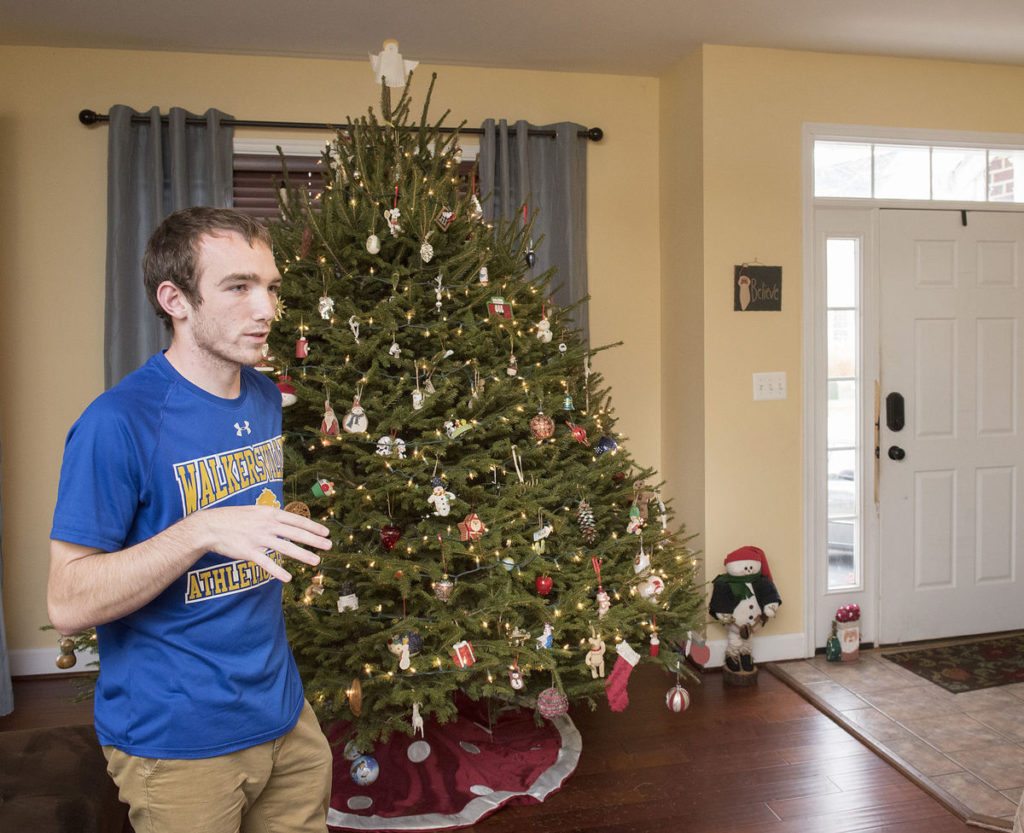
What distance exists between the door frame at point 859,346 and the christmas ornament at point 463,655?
7.00 feet

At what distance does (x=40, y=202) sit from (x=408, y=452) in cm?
242

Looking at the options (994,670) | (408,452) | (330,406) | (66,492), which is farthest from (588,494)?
(994,670)

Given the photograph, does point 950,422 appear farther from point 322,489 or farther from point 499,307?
point 322,489

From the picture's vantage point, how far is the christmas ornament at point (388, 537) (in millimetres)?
2314

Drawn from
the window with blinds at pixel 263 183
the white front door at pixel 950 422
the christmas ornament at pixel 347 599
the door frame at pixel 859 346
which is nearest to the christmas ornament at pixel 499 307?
the christmas ornament at pixel 347 599

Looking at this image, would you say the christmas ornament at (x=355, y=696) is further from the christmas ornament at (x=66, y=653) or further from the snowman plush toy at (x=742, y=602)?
the snowman plush toy at (x=742, y=602)

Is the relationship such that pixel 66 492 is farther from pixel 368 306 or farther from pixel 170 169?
pixel 170 169

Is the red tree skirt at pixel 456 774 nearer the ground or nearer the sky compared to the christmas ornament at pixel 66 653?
nearer the ground

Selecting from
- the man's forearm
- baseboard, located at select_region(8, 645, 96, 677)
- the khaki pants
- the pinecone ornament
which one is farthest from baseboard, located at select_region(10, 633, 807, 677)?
the man's forearm

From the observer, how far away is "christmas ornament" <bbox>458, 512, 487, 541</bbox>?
2303 mm

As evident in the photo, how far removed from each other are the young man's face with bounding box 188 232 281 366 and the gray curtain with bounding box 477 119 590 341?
264 cm

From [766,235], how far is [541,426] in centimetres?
186

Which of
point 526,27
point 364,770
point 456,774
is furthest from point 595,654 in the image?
point 526,27

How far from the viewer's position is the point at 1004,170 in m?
4.02
